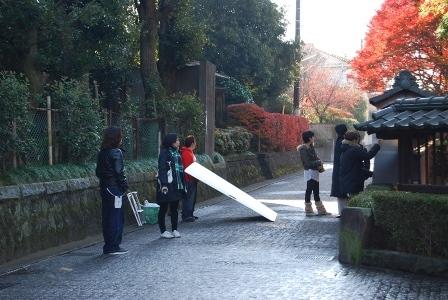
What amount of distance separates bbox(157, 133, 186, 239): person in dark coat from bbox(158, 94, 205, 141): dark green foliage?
665cm

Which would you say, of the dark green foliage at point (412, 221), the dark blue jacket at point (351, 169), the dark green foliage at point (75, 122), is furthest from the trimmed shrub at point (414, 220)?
the dark green foliage at point (75, 122)

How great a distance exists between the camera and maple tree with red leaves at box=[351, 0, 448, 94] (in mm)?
22297

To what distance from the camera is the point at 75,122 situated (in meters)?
12.6

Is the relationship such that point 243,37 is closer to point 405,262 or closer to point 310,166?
point 310,166

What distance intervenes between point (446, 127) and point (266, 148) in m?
20.9

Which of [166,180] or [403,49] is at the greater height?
[403,49]

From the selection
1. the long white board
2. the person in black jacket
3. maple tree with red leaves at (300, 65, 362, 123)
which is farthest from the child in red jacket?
maple tree with red leaves at (300, 65, 362, 123)

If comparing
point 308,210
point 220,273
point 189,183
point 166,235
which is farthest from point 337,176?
point 220,273

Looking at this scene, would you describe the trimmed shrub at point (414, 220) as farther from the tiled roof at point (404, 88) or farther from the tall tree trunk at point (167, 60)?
the tall tree trunk at point (167, 60)

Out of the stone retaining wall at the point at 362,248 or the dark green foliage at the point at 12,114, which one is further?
the dark green foliage at the point at 12,114

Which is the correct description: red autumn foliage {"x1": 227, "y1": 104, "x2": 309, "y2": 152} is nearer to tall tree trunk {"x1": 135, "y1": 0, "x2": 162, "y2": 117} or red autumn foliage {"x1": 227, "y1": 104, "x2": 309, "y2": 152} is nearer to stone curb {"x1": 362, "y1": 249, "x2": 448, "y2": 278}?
tall tree trunk {"x1": 135, "y1": 0, "x2": 162, "y2": 117}

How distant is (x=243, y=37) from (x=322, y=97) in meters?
22.7

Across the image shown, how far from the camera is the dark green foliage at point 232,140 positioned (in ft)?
76.5

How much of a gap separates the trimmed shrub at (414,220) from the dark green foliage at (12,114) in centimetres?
572
